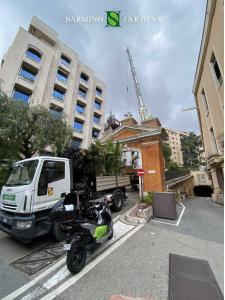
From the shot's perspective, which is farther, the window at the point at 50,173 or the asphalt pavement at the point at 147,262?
the window at the point at 50,173

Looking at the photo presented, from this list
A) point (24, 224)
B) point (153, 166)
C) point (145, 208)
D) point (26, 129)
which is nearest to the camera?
point (24, 224)

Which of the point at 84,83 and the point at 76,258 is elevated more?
the point at 84,83

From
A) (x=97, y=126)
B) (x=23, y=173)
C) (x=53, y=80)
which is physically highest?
(x=53, y=80)

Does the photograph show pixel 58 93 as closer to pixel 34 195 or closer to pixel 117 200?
pixel 117 200

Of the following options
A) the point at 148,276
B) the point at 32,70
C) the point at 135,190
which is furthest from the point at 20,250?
the point at 32,70

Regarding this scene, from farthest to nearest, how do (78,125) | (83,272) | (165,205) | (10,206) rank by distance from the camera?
(78,125)
(165,205)
(10,206)
(83,272)

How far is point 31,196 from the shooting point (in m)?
4.21

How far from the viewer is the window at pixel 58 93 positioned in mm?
19072

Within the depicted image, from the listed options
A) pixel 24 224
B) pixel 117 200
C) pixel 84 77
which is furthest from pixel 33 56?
pixel 24 224

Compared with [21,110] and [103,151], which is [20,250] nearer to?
[103,151]

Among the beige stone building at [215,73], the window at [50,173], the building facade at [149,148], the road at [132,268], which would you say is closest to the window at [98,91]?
the beige stone building at [215,73]

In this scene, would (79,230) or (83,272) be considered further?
(79,230)

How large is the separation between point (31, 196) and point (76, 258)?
6.61 ft

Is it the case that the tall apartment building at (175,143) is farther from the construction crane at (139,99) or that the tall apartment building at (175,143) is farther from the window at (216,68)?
the window at (216,68)
